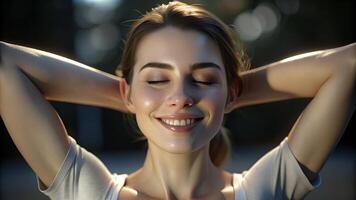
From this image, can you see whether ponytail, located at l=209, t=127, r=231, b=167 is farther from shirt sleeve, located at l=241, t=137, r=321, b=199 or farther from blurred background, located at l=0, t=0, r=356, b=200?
blurred background, located at l=0, t=0, r=356, b=200

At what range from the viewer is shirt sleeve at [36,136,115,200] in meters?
0.88

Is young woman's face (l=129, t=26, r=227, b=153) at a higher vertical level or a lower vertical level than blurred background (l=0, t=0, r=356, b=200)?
higher

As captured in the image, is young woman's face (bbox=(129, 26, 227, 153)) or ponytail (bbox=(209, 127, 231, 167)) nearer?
young woman's face (bbox=(129, 26, 227, 153))

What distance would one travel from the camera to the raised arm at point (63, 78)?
89 centimetres

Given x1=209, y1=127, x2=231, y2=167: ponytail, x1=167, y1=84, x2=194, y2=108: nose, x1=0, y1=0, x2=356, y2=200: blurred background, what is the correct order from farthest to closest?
x1=0, y1=0, x2=356, y2=200: blurred background
x1=209, y1=127, x2=231, y2=167: ponytail
x1=167, y1=84, x2=194, y2=108: nose

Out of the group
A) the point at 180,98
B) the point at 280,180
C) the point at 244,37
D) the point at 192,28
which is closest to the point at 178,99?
the point at 180,98

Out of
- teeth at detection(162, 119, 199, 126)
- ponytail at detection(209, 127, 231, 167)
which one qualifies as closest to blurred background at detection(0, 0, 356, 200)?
ponytail at detection(209, 127, 231, 167)

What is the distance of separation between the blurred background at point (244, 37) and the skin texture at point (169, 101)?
1.73m

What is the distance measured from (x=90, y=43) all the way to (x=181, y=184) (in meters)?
2.83

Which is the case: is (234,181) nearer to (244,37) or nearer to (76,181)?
(76,181)

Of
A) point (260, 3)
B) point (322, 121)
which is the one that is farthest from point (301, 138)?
point (260, 3)

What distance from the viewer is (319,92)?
0.91 metres

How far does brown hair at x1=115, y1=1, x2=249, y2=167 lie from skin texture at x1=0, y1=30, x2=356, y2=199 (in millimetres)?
21

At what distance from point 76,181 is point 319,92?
15.7 inches
